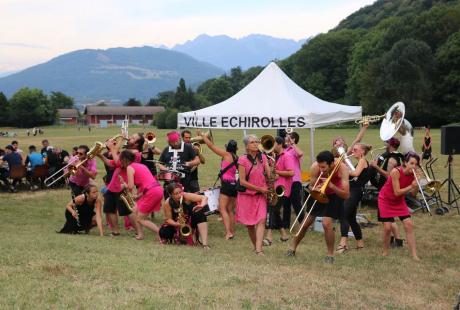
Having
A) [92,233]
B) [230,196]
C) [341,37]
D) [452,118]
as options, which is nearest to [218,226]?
[230,196]

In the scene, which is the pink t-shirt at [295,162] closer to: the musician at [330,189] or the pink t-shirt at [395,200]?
the pink t-shirt at [395,200]

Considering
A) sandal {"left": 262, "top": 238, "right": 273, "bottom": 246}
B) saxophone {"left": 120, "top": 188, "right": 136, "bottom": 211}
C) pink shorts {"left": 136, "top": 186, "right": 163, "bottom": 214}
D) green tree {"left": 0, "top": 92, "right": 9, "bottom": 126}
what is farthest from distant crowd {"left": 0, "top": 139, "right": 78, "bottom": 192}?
green tree {"left": 0, "top": 92, "right": 9, "bottom": 126}

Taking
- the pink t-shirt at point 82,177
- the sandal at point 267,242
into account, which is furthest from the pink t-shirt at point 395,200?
the pink t-shirt at point 82,177

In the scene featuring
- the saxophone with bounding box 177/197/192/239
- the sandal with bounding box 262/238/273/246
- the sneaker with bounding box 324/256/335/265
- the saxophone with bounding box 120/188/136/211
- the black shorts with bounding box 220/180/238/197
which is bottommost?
the sandal with bounding box 262/238/273/246

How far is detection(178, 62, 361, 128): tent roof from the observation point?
11.1m

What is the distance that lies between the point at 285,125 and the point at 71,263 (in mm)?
5996

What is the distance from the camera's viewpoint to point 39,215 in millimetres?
11578

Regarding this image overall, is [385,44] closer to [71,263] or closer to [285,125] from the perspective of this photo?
[285,125]

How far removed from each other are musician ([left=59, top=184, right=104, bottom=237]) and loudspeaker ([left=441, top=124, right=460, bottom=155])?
697 centimetres

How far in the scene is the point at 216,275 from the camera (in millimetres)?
5961

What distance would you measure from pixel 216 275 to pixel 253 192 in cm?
181

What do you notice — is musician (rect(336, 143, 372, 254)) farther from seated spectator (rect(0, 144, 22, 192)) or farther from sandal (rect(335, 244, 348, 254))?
seated spectator (rect(0, 144, 22, 192))

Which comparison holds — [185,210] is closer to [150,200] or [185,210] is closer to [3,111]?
[150,200]

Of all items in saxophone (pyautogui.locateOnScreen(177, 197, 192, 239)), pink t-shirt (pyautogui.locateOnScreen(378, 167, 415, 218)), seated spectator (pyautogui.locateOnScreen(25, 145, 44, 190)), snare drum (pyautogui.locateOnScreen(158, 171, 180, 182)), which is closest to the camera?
pink t-shirt (pyautogui.locateOnScreen(378, 167, 415, 218))
